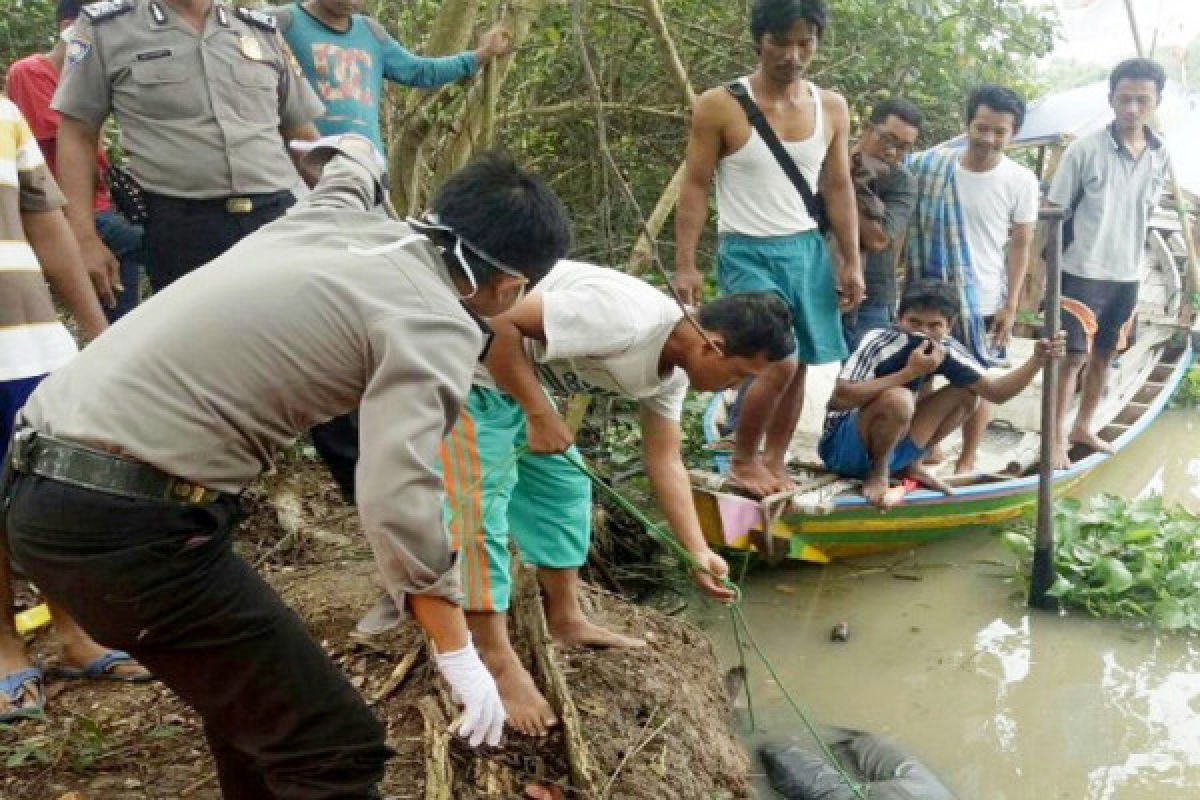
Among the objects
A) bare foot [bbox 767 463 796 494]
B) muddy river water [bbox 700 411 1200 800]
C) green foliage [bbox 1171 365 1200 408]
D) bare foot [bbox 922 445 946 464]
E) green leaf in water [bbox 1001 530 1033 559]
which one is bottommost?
green foliage [bbox 1171 365 1200 408]

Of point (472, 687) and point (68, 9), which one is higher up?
point (68, 9)

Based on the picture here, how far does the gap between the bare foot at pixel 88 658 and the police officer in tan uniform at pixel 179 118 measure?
3.52 feet

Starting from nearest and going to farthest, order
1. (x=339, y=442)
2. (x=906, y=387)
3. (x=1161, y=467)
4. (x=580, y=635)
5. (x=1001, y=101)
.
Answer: (x=580, y=635), (x=339, y=442), (x=906, y=387), (x=1001, y=101), (x=1161, y=467)

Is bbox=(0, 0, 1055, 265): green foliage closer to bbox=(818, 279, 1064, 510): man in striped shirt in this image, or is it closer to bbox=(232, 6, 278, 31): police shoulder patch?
bbox=(818, 279, 1064, 510): man in striped shirt

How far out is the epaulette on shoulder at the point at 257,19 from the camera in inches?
122

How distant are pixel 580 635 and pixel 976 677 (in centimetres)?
203

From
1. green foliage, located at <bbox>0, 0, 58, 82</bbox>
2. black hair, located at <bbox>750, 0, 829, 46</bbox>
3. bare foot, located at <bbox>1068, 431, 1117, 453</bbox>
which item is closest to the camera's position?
black hair, located at <bbox>750, 0, 829, 46</bbox>

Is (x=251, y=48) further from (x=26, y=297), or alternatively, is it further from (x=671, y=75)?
(x=671, y=75)

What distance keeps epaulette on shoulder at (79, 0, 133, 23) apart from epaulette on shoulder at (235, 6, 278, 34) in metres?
0.33

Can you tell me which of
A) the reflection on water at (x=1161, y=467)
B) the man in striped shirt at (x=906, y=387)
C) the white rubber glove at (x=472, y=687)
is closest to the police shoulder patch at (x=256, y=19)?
the white rubber glove at (x=472, y=687)

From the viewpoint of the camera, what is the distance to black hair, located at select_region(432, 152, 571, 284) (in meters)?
1.80

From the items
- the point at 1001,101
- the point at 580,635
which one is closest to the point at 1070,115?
the point at 1001,101

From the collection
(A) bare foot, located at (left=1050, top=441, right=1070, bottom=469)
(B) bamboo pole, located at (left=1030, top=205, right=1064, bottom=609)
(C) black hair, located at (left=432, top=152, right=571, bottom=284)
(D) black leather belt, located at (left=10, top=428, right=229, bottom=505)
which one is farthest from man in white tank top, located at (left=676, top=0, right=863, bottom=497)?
(D) black leather belt, located at (left=10, top=428, right=229, bottom=505)

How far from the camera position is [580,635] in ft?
10.2
